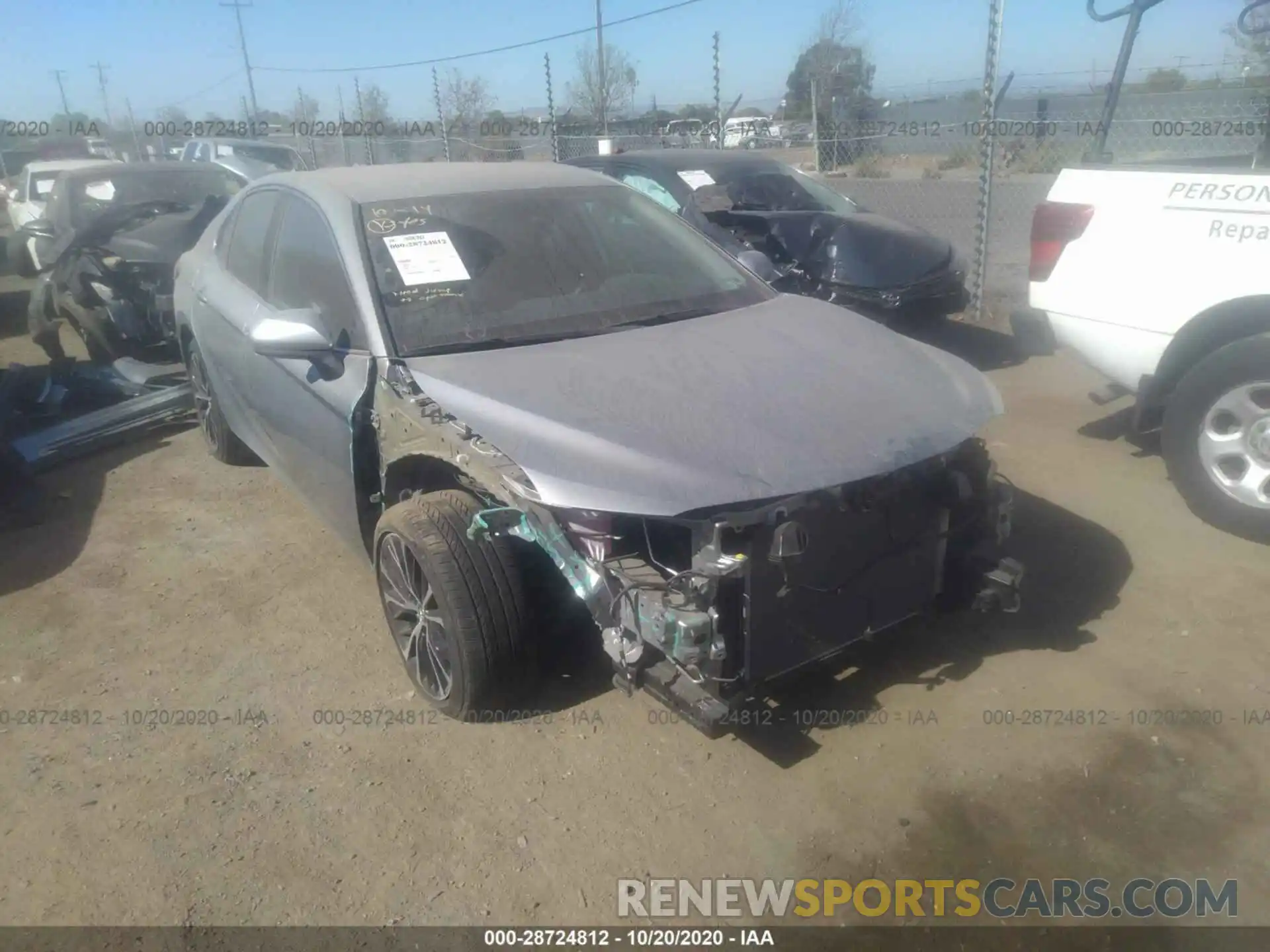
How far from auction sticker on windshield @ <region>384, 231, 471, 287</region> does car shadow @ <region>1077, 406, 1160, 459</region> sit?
149 inches

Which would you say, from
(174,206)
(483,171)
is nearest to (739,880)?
(483,171)

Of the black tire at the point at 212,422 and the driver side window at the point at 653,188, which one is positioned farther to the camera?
the driver side window at the point at 653,188

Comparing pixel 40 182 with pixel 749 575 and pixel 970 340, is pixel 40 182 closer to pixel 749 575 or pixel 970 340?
pixel 970 340

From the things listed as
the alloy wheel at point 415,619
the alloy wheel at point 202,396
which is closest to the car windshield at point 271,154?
the alloy wheel at point 202,396

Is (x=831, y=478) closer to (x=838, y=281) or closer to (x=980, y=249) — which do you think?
(x=838, y=281)

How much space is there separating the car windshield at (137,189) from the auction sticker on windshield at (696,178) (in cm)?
485

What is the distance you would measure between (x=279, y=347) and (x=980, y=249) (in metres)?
6.84

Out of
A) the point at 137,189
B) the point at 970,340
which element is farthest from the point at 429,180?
the point at 137,189

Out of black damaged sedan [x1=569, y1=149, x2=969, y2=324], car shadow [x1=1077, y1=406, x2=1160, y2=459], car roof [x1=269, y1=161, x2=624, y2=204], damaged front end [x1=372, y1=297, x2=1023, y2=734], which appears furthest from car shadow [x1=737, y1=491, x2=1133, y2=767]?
black damaged sedan [x1=569, y1=149, x2=969, y2=324]

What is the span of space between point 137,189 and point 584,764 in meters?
8.87

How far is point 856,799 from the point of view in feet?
9.14

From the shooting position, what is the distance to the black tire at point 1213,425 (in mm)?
3979

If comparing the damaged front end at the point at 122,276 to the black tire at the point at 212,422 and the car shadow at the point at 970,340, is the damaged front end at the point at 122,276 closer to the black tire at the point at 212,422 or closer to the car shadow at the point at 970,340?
the black tire at the point at 212,422

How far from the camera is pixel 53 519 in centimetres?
505
